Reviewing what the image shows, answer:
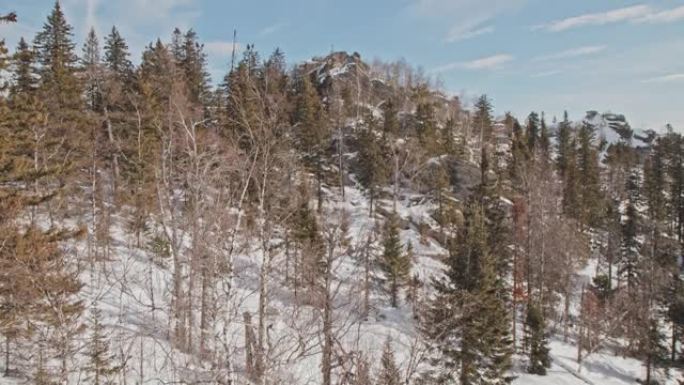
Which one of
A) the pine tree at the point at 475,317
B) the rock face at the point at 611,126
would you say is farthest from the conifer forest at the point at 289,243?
the rock face at the point at 611,126

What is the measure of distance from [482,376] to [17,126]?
21.6 metres

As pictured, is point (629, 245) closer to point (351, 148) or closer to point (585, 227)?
point (585, 227)

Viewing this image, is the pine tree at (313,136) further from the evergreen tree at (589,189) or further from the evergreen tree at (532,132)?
the evergreen tree at (532,132)

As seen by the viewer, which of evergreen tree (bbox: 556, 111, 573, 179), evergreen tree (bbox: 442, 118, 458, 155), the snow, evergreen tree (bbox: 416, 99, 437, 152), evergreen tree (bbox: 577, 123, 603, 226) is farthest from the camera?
evergreen tree (bbox: 556, 111, 573, 179)

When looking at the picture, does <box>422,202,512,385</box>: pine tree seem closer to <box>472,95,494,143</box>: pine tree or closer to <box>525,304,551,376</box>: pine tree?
<box>525,304,551,376</box>: pine tree

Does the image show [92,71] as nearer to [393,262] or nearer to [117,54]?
[117,54]

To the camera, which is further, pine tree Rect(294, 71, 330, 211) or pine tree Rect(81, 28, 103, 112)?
pine tree Rect(294, 71, 330, 211)

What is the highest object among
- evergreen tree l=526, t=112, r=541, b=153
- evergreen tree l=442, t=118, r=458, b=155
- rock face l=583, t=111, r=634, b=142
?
rock face l=583, t=111, r=634, b=142

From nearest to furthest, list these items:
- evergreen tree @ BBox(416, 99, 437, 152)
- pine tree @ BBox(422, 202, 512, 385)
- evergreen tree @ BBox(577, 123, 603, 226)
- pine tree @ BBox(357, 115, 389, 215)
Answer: pine tree @ BBox(422, 202, 512, 385)
pine tree @ BBox(357, 115, 389, 215)
evergreen tree @ BBox(416, 99, 437, 152)
evergreen tree @ BBox(577, 123, 603, 226)

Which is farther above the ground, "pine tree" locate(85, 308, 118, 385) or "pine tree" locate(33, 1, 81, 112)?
"pine tree" locate(33, 1, 81, 112)

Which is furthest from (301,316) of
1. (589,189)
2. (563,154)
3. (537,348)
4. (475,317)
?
(563,154)

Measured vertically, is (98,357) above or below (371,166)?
below

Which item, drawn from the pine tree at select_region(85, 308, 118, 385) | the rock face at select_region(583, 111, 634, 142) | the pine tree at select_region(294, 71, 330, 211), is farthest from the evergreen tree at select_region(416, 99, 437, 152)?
the rock face at select_region(583, 111, 634, 142)

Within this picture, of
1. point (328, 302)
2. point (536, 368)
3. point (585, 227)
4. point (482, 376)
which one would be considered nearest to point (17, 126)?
point (328, 302)
